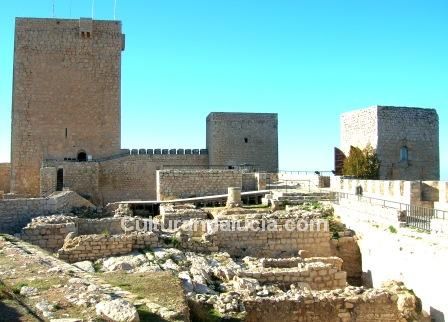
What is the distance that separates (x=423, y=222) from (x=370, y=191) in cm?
542

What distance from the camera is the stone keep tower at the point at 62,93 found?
25391 mm

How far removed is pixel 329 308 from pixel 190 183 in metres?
11.2

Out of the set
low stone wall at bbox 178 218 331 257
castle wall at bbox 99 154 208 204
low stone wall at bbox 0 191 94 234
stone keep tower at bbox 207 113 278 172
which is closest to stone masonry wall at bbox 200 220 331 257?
low stone wall at bbox 178 218 331 257

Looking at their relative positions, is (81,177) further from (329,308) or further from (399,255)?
(329,308)

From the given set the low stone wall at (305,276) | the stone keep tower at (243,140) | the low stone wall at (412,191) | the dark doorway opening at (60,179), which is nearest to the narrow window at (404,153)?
the stone keep tower at (243,140)

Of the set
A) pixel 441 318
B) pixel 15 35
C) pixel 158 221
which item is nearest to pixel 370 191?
pixel 158 221

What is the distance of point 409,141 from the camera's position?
1030 inches

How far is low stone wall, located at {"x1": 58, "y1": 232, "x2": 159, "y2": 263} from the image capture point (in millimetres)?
9250

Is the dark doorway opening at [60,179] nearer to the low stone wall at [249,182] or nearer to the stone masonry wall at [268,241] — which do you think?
the low stone wall at [249,182]

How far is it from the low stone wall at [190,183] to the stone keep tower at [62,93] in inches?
317

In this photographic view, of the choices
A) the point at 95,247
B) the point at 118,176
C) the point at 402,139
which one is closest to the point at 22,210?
the point at 95,247

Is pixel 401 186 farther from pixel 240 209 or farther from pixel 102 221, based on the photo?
pixel 102 221

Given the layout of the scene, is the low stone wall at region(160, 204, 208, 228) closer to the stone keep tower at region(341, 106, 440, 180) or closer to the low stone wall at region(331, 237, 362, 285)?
the low stone wall at region(331, 237, 362, 285)

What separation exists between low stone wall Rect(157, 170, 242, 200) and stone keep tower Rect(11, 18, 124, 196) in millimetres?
8064
